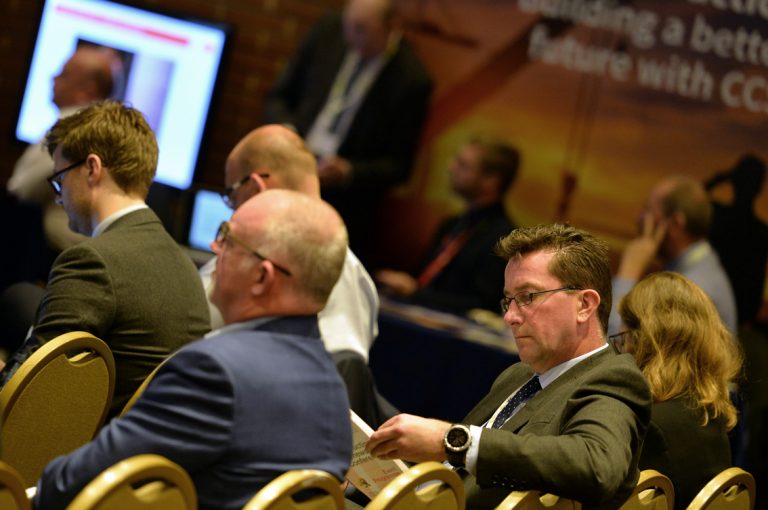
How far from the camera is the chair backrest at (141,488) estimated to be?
1.83 metres

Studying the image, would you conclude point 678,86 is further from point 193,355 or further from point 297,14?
point 193,355

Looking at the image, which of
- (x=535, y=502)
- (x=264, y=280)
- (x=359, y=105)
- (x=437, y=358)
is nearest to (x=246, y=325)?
(x=264, y=280)

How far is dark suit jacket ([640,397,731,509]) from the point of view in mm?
2951

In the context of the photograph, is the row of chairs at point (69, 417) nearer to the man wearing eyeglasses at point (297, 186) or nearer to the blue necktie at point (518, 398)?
the blue necktie at point (518, 398)

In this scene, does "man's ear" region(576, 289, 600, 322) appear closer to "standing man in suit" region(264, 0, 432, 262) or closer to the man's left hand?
the man's left hand

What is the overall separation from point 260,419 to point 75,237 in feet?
7.81

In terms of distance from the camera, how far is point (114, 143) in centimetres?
310

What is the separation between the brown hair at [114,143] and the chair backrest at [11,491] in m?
1.25

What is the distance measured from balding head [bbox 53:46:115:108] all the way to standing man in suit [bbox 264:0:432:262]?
1.08 meters

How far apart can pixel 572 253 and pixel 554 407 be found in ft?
1.20

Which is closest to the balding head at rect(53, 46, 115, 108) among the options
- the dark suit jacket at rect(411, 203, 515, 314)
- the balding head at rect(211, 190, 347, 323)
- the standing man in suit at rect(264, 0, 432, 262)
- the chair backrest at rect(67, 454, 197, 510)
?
the standing man in suit at rect(264, 0, 432, 262)

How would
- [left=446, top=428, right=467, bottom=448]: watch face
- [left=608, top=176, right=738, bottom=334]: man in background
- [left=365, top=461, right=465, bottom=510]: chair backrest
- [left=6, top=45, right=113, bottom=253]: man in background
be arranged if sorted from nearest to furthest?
1. [left=365, top=461, right=465, bottom=510]: chair backrest
2. [left=446, top=428, right=467, bottom=448]: watch face
3. [left=6, top=45, right=113, bottom=253]: man in background
4. [left=608, top=176, right=738, bottom=334]: man in background

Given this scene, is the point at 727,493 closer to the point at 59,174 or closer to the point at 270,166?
the point at 270,166

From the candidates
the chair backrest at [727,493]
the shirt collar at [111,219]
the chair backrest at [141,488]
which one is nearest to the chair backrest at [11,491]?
the chair backrest at [141,488]
